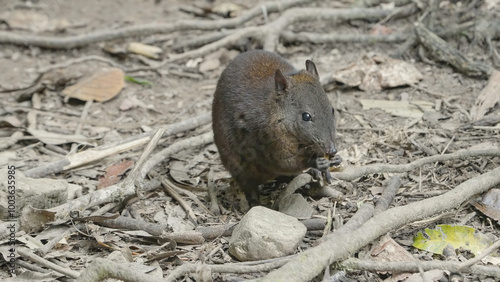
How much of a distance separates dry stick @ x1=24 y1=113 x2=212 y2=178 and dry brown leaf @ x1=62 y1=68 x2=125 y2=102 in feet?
5.32

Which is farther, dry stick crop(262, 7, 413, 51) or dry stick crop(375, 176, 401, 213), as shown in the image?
dry stick crop(262, 7, 413, 51)

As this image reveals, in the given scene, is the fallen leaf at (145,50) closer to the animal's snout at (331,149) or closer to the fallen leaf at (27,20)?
the fallen leaf at (27,20)

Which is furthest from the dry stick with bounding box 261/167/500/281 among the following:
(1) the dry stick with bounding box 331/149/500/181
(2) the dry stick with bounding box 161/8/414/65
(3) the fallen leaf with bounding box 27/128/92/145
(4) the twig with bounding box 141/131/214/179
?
(2) the dry stick with bounding box 161/8/414/65

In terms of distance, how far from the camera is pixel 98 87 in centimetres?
830

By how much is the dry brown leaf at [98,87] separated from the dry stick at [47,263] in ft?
12.6

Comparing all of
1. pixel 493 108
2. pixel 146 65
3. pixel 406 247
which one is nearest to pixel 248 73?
pixel 406 247

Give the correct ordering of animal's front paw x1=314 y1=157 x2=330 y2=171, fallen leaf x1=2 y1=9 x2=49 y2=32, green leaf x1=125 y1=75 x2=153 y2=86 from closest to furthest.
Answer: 1. animal's front paw x1=314 y1=157 x2=330 y2=171
2. green leaf x1=125 y1=75 x2=153 y2=86
3. fallen leaf x1=2 y1=9 x2=49 y2=32

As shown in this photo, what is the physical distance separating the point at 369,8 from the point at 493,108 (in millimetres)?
3189

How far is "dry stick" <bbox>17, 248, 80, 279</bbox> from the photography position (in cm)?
425

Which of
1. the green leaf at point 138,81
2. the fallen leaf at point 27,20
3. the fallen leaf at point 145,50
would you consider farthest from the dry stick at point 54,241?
the fallen leaf at point 27,20

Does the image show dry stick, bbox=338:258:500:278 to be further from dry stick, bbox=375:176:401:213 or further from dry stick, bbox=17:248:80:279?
dry stick, bbox=17:248:80:279

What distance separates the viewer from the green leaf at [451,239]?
4625mm

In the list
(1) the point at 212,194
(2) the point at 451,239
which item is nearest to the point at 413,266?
(2) the point at 451,239

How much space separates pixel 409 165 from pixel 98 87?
178 inches
